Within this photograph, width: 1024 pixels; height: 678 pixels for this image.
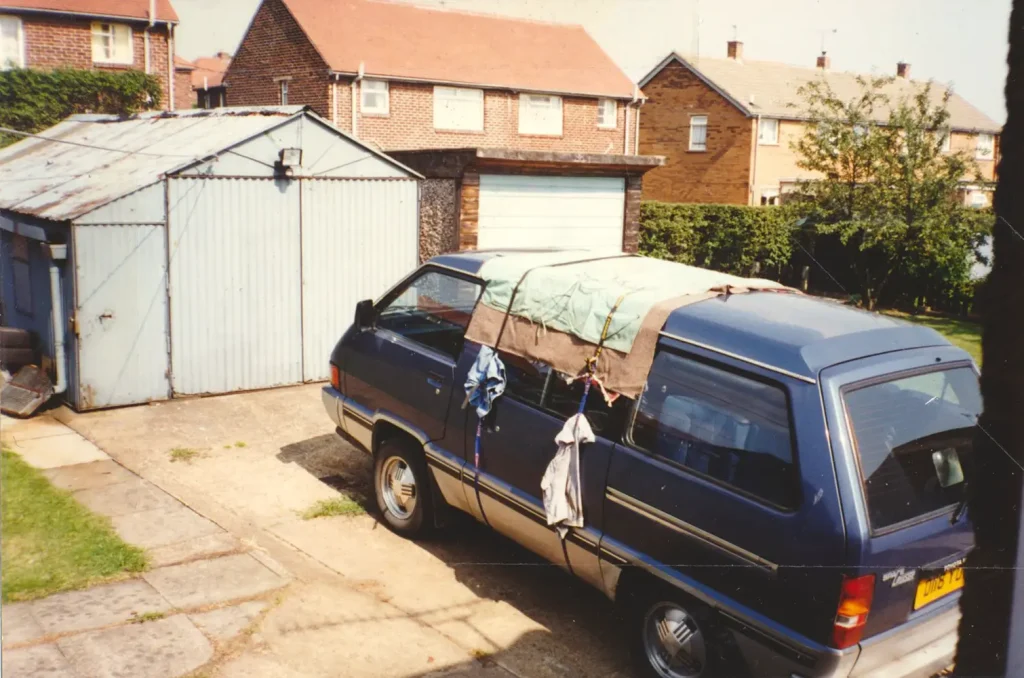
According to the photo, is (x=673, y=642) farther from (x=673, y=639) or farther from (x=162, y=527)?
(x=162, y=527)

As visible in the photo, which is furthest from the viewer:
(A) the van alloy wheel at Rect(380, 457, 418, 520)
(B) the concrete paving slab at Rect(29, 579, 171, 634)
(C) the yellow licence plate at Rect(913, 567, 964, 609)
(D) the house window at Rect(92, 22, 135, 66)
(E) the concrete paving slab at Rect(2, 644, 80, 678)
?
(D) the house window at Rect(92, 22, 135, 66)

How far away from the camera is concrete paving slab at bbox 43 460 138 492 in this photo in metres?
7.44

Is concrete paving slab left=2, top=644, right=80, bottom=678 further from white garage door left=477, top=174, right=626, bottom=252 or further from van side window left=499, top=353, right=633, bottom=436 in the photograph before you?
white garage door left=477, top=174, right=626, bottom=252

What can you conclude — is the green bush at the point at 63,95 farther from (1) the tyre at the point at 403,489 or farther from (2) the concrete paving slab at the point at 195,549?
(1) the tyre at the point at 403,489

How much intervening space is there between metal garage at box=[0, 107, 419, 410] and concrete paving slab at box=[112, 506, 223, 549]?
3.33m

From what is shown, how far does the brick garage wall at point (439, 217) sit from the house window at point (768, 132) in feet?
65.8

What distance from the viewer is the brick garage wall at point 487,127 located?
26.2 m

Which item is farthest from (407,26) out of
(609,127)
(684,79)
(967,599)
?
(967,599)

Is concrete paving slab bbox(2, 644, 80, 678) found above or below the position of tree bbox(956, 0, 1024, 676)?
below

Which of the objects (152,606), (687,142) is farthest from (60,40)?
→ (687,142)

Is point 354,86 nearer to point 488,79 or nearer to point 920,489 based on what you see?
point 488,79

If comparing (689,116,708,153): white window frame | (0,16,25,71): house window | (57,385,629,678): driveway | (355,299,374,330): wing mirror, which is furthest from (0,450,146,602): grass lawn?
(689,116,708,153): white window frame

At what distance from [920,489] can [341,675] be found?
3.11 meters

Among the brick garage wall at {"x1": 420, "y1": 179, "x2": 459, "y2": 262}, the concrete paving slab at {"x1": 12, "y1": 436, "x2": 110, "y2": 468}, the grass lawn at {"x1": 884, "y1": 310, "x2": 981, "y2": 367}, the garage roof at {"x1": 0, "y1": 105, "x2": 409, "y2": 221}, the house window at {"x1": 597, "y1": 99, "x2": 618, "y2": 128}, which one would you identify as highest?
the house window at {"x1": 597, "y1": 99, "x2": 618, "y2": 128}
